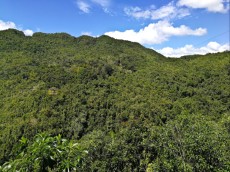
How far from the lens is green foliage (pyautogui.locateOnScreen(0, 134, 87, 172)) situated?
9.13 feet

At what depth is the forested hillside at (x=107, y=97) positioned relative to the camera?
35847mm

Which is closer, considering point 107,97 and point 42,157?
point 42,157

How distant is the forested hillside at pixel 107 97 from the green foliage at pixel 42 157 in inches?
769

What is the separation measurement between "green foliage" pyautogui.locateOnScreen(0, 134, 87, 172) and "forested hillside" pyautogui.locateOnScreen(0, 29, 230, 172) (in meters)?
19.5

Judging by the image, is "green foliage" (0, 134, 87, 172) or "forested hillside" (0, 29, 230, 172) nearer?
"green foliage" (0, 134, 87, 172)

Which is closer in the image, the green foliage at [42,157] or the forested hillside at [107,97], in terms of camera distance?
the green foliage at [42,157]

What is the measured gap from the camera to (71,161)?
2949 mm

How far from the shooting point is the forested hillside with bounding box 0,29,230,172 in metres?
35.8

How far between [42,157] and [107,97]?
64592mm

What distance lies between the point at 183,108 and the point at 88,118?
75.1ft

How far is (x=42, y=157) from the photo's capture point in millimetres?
2834

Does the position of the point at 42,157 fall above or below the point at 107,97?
above

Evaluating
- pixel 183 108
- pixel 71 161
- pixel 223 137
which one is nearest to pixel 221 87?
pixel 183 108

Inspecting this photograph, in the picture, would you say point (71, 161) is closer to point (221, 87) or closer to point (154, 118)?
point (154, 118)
